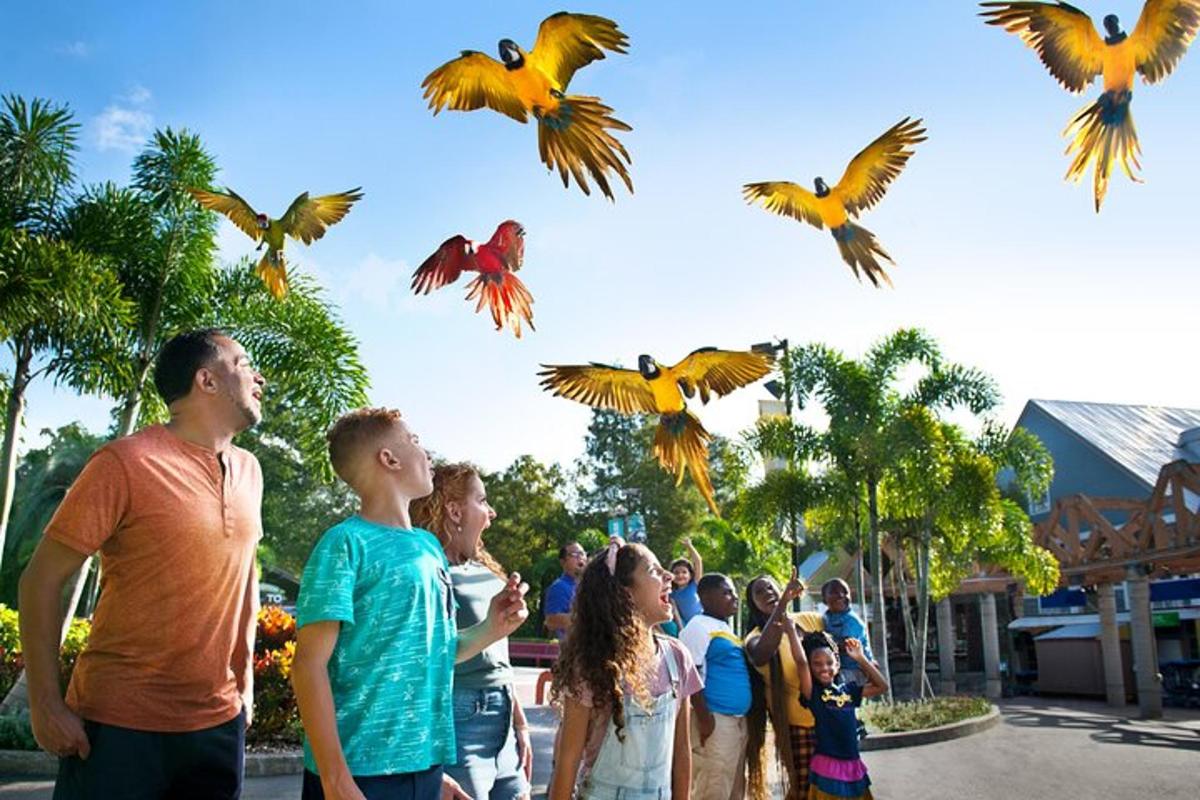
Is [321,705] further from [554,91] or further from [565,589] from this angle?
[565,589]

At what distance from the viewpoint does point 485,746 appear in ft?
10.1

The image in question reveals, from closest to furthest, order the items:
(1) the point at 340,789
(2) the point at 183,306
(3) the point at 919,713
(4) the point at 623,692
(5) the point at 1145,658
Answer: (1) the point at 340,789
(4) the point at 623,692
(2) the point at 183,306
(3) the point at 919,713
(5) the point at 1145,658

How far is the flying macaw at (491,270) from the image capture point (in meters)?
3.91

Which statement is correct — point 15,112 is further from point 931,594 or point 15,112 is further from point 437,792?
point 931,594

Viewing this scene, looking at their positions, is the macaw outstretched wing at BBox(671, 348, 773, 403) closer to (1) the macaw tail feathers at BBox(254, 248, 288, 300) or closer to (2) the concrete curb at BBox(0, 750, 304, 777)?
(1) the macaw tail feathers at BBox(254, 248, 288, 300)

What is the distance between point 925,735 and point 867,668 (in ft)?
29.0

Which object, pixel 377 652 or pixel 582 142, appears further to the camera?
pixel 582 142

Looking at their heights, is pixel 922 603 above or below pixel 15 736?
above

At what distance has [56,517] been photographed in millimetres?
2463

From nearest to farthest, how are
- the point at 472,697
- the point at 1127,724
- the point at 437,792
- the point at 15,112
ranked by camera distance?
the point at 437,792, the point at 472,697, the point at 15,112, the point at 1127,724

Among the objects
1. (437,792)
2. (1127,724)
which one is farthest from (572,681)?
(1127,724)

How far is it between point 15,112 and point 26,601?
38.7 feet

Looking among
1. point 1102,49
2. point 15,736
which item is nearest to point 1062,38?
point 1102,49

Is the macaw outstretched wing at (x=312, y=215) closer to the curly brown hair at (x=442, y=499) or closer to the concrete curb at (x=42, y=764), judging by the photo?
the curly brown hair at (x=442, y=499)
